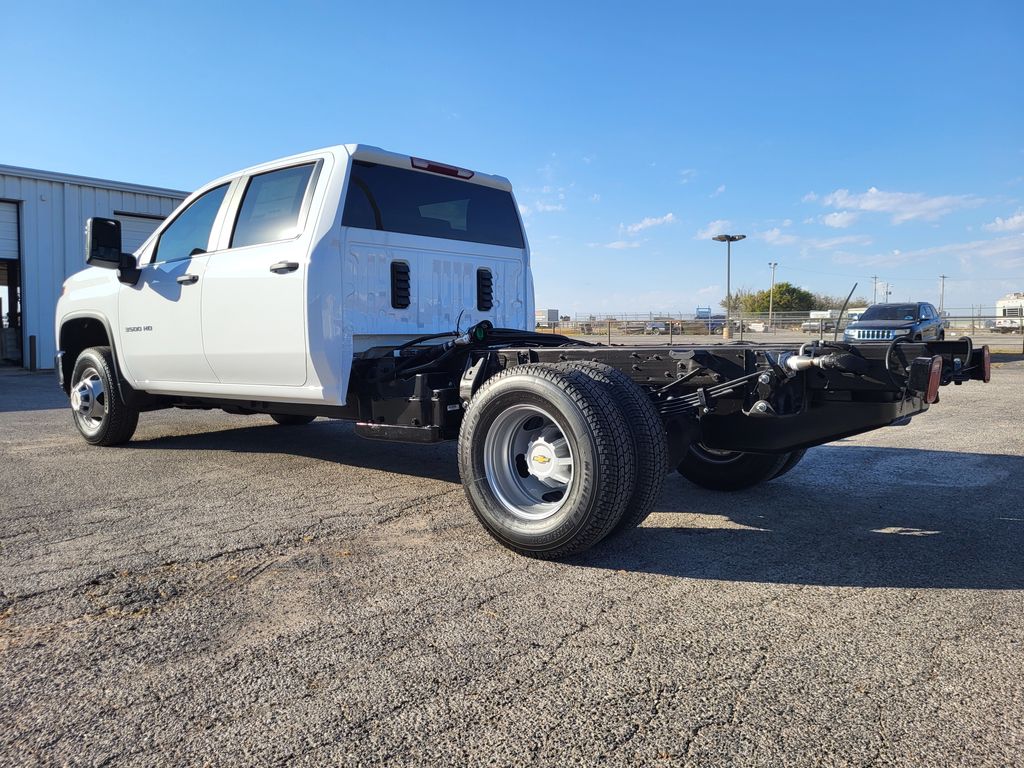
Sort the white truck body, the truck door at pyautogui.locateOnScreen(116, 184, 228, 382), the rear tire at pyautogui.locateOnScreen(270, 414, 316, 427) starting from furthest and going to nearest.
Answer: the rear tire at pyautogui.locateOnScreen(270, 414, 316, 427) → the truck door at pyautogui.locateOnScreen(116, 184, 228, 382) → the white truck body

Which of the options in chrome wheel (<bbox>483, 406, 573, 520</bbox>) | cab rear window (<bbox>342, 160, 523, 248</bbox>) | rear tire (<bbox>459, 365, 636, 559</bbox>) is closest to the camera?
rear tire (<bbox>459, 365, 636, 559</bbox>)

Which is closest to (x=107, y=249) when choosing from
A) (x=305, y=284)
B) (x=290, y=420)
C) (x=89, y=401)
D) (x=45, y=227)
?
(x=89, y=401)

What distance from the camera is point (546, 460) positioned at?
12.3 feet

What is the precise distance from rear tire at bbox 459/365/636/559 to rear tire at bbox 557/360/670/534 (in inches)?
1.9

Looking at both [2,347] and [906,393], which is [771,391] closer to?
[906,393]

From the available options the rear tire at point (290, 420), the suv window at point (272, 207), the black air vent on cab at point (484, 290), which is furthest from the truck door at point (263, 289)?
the rear tire at point (290, 420)

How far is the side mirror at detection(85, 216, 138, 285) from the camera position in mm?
5898

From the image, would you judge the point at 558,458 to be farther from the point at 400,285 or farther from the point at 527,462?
the point at 400,285

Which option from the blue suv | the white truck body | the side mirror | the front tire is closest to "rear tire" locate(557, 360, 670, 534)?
the white truck body

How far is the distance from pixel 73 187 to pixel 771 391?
20676mm

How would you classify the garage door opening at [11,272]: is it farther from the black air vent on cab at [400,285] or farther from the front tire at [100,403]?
the black air vent on cab at [400,285]

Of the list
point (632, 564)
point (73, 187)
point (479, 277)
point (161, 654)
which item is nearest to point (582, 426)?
point (632, 564)

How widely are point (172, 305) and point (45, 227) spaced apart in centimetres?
1639

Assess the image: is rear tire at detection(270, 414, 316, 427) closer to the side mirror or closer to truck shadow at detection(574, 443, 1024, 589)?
the side mirror
